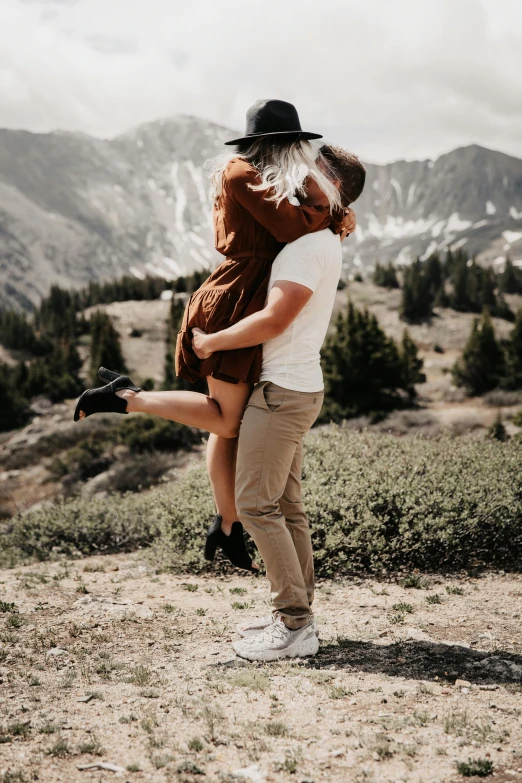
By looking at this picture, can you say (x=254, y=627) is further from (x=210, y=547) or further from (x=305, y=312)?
(x=305, y=312)

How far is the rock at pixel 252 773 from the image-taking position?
2.56 metres

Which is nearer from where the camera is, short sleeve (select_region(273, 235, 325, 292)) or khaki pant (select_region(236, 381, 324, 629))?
short sleeve (select_region(273, 235, 325, 292))

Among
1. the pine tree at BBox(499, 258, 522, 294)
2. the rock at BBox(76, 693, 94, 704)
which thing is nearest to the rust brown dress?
the rock at BBox(76, 693, 94, 704)

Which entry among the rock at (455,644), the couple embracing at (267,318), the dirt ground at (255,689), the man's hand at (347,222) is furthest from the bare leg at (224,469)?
the rock at (455,644)

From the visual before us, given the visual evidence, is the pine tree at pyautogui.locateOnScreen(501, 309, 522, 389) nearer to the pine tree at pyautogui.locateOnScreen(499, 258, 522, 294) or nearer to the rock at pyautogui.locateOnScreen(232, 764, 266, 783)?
the rock at pyautogui.locateOnScreen(232, 764, 266, 783)

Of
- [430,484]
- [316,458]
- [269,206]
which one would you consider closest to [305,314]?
[269,206]

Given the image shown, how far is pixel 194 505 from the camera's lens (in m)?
6.63

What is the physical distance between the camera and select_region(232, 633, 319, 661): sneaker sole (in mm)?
3752

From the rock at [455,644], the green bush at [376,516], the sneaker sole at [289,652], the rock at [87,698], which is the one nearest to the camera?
the rock at [87,698]

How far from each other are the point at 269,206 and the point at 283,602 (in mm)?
2104

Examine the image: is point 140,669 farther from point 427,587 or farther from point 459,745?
point 427,587

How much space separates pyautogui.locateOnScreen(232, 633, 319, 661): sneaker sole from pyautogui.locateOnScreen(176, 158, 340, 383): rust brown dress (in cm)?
153

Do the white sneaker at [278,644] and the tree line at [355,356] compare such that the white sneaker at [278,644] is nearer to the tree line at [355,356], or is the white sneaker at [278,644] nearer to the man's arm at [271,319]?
the man's arm at [271,319]

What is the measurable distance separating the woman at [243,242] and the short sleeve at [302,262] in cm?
6
